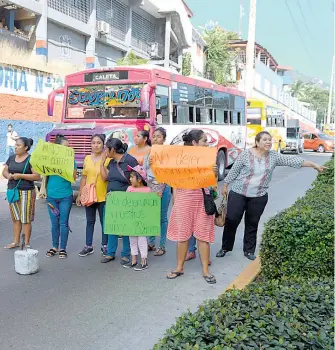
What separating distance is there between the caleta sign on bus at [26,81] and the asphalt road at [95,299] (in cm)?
970

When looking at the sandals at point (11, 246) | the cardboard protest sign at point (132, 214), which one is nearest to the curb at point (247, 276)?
the cardboard protest sign at point (132, 214)

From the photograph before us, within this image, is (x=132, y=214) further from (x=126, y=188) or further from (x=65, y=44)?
(x=65, y=44)

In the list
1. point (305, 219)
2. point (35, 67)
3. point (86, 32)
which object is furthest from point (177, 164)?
point (86, 32)

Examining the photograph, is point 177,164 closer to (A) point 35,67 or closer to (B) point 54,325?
(B) point 54,325

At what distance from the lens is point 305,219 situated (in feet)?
13.2

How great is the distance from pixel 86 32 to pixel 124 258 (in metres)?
18.9

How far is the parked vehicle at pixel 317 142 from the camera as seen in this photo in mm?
32594

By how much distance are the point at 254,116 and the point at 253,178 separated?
69.5 feet

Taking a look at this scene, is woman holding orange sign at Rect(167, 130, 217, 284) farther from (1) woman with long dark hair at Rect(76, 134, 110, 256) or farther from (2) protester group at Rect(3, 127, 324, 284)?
(1) woman with long dark hair at Rect(76, 134, 110, 256)

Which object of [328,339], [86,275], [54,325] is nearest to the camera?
[328,339]

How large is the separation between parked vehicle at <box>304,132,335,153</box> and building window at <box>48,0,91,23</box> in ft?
64.0

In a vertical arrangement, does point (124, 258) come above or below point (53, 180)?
below

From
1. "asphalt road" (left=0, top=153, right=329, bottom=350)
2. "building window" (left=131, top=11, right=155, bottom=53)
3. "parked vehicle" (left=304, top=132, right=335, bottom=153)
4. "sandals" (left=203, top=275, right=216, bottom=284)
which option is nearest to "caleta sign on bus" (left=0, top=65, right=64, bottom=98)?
"asphalt road" (left=0, top=153, right=329, bottom=350)

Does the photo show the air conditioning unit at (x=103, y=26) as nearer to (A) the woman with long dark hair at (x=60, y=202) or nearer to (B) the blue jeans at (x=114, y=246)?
(A) the woman with long dark hair at (x=60, y=202)
